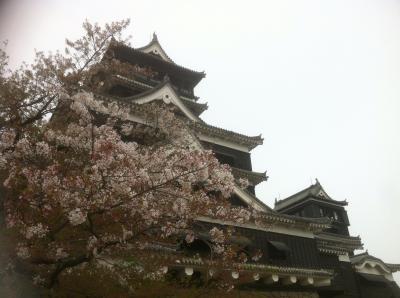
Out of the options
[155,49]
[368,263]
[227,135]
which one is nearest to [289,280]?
[227,135]

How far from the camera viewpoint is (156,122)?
1274cm

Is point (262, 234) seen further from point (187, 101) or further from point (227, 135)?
point (187, 101)

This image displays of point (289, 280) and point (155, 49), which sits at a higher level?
point (155, 49)

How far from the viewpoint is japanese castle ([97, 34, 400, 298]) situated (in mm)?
13898

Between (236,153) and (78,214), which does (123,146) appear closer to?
(78,214)

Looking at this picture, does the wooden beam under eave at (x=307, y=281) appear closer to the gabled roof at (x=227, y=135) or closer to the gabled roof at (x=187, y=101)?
the gabled roof at (x=227, y=135)

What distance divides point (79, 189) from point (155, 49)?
1645cm

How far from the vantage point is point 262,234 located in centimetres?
1501

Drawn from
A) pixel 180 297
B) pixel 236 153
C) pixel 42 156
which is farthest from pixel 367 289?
pixel 42 156

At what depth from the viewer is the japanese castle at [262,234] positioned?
547 inches

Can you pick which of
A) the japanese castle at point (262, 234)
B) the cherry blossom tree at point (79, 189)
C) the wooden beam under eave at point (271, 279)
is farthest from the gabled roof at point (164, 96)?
the wooden beam under eave at point (271, 279)

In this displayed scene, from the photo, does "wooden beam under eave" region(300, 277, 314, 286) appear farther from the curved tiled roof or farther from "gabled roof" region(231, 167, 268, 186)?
the curved tiled roof

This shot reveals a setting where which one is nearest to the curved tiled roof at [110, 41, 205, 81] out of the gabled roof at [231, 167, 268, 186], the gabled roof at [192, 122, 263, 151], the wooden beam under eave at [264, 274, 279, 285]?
the gabled roof at [192, 122, 263, 151]

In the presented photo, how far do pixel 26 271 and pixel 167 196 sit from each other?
3167mm
